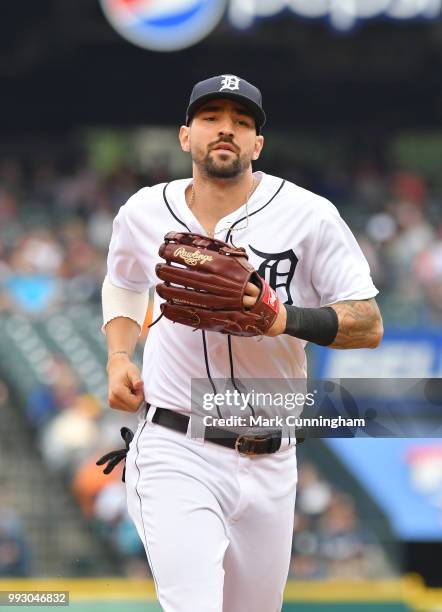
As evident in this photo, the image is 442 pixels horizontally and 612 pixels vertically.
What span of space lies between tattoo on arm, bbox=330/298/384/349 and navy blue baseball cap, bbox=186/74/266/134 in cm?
58

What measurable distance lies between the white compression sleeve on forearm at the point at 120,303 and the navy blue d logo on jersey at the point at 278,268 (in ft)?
1.75

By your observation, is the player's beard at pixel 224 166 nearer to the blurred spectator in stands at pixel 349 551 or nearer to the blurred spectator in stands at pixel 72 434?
the blurred spectator in stands at pixel 349 551

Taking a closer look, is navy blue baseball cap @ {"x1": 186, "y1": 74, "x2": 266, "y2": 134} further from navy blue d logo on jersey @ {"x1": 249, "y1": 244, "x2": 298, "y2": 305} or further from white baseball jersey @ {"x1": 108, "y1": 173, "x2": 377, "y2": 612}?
navy blue d logo on jersey @ {"x1": 249, "y1": 244, "x2": 298, "y2": 305}

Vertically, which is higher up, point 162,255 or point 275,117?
point 275,117

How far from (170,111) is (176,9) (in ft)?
6.45

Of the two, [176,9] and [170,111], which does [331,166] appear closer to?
[170,111]

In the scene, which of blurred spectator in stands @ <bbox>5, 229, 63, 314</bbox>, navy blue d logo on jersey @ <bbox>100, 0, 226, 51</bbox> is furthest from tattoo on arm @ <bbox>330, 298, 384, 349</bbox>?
navy blue d logo on jersey @ <bbox>100, 0, 226, 51</bbox>

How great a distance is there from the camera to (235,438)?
3373mm

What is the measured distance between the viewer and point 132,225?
140 inches

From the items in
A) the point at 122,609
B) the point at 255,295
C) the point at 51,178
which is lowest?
the point at 122,609

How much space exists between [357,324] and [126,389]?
0.67m

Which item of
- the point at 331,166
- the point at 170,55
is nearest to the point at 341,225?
the point at 170,55

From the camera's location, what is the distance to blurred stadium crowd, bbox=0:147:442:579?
8.80 meters

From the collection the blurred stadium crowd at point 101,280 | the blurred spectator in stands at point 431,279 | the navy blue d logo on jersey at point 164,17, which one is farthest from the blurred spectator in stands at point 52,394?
the navy blue d logo on jersey at point 164,17
